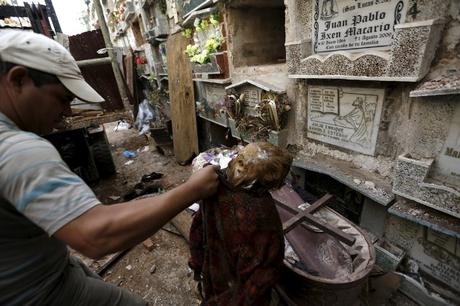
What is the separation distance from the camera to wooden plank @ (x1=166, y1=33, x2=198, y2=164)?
19.9 ft

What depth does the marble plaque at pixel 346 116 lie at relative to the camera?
2.48m

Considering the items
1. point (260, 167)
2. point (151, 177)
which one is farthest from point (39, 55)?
point (151, 177)

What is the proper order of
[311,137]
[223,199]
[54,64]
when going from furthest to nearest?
1. [311,137]
2. [223,199]
3. [54,64]

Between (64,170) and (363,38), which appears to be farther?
(363,38)

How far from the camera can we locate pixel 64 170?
37.3 inches

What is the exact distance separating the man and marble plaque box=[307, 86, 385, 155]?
1988 mm

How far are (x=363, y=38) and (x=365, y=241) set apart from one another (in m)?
1.95

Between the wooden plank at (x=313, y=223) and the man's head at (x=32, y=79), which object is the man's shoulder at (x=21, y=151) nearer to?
the man's head at (x=32, y=79)

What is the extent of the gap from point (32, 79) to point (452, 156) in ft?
9.44

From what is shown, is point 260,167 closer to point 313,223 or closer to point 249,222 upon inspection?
point 249,222

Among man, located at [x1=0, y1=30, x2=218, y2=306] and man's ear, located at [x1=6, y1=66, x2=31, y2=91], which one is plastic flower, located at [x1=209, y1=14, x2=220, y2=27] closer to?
man, located at [x1=0, y1=30, x2=218, y2=306]

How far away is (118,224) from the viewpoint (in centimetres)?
95

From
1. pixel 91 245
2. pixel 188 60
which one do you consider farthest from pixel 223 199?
pixel 188 60

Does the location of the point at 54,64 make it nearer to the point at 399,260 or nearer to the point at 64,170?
the point at 64,170
